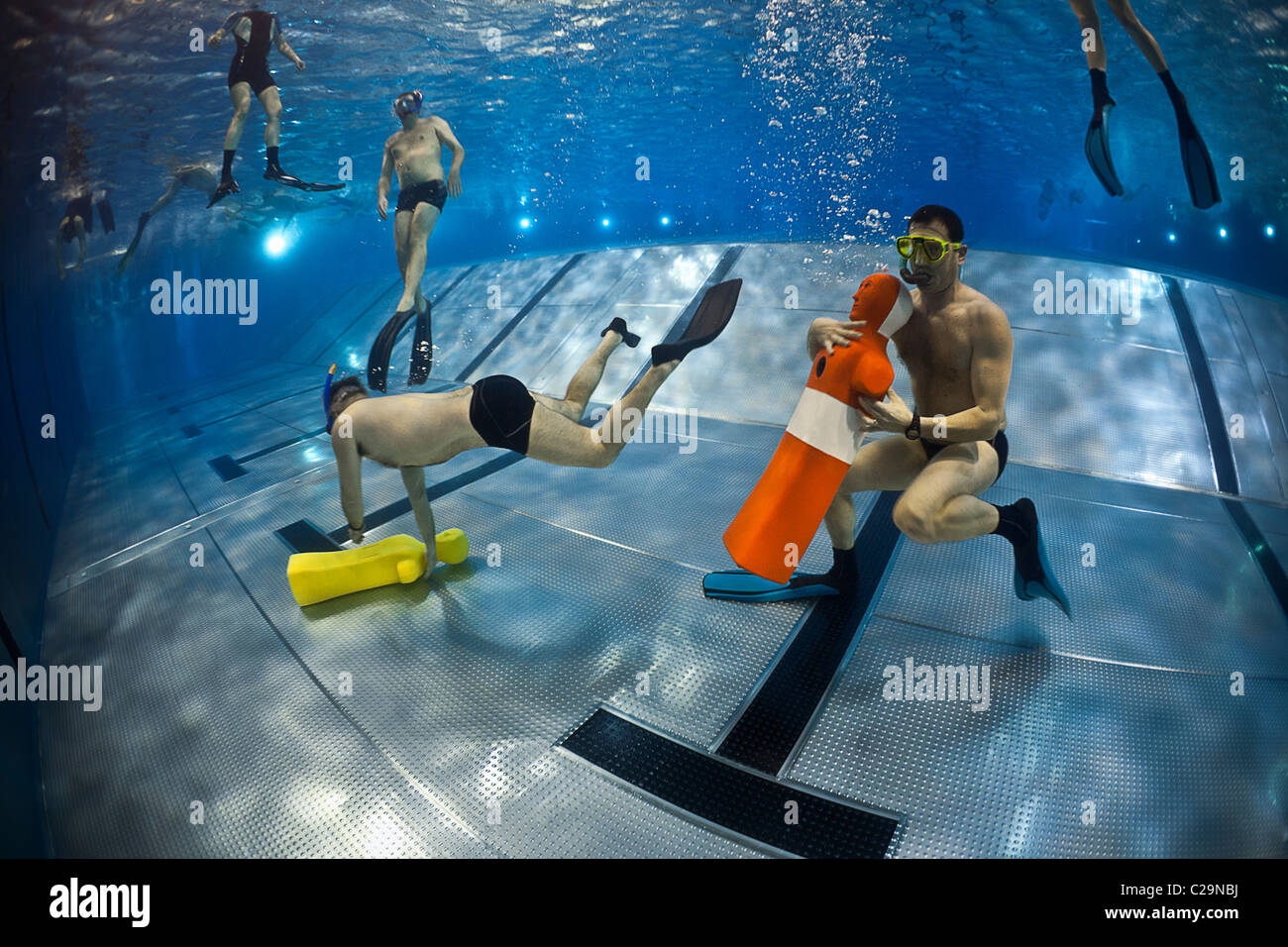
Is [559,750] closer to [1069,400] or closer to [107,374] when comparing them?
[1069,400]

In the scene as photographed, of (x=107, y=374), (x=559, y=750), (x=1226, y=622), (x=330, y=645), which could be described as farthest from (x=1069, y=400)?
(x=107, y=374)

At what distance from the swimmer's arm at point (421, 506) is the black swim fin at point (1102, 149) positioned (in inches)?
175

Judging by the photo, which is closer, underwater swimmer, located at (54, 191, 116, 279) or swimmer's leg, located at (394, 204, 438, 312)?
swimmer's leg, located at (394, 204, 438, 312)

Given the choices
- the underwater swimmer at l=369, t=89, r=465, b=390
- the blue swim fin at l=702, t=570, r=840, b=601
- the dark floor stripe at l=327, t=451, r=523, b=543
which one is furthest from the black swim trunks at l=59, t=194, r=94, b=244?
the blue swim fin at l=702, t=570, r=840, b=601

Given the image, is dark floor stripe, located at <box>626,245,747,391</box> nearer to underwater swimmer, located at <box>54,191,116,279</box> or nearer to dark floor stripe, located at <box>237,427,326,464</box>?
dark floor stripe, located at <box>237,427,326,464</box>

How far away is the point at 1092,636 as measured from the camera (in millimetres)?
2857

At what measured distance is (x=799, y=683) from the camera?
2.66 m

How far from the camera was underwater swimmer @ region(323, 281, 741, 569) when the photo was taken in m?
2.91

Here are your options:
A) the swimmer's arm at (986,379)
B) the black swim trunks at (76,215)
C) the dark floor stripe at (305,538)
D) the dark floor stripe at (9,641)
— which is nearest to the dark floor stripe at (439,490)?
the dark floor stripe at (305,538)

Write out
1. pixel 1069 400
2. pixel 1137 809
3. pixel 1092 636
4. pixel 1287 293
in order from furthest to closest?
1. pixel 1069 400
2. pixel 1287 293
3. pixel 1092 636
4. pixel 1137 809

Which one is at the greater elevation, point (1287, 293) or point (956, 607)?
point (1287, 293)

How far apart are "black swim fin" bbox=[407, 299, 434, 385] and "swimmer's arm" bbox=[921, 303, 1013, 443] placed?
5.95m
